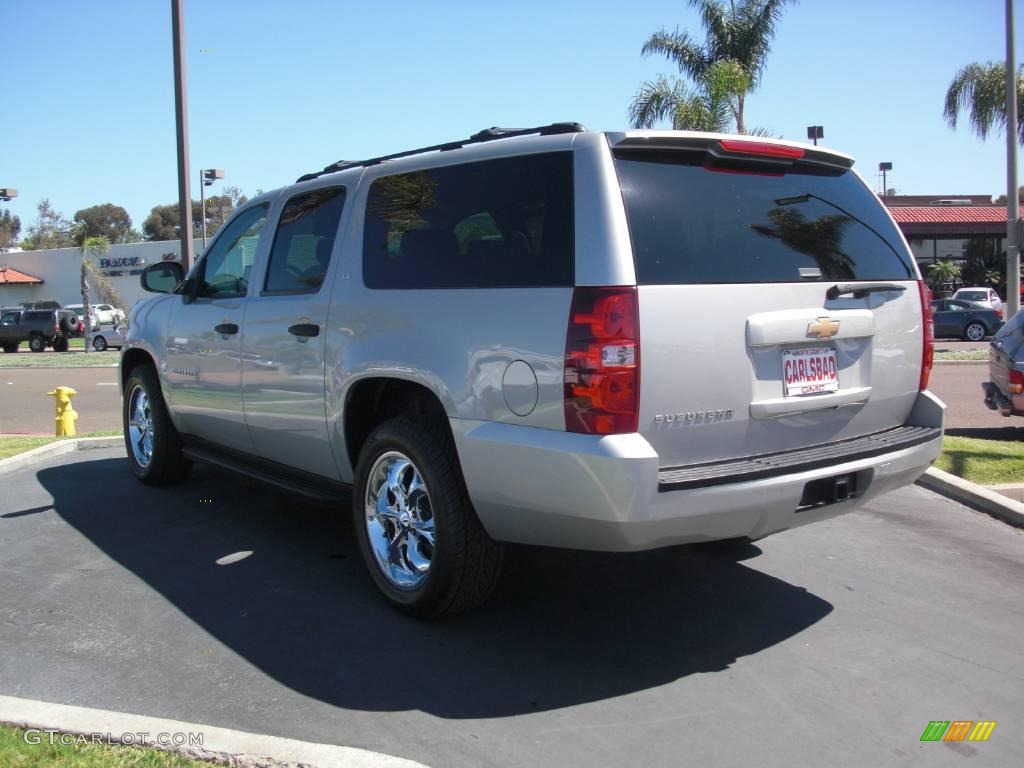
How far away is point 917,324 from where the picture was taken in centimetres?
444

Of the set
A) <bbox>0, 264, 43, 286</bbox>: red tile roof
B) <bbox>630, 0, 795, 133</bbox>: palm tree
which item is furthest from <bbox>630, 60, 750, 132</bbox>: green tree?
<bbox>0, 264, 43, 286</bbox>: red tile roof

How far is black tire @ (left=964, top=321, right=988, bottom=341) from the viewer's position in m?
28.3

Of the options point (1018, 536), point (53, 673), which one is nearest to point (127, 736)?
point (53, 673)

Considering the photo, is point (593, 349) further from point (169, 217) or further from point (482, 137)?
point (169, 217)

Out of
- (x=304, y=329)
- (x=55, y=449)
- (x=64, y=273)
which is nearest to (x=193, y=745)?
(x=304, y=329)

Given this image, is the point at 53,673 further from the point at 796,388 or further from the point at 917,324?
the point at 917,324

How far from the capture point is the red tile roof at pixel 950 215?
140 feet

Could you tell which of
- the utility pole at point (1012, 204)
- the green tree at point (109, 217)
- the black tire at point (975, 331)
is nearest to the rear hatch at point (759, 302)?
the utility pole at point (1012, 204)

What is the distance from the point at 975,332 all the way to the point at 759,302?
27.8 metres

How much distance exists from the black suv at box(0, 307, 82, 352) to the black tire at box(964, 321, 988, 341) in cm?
3303

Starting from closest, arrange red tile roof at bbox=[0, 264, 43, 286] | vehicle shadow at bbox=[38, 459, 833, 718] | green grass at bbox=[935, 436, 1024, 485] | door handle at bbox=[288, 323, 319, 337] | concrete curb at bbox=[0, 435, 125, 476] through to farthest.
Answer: vehicle shadow at bbox=[38, 459, 833, 718], door handle at bbox=[288, 323, 319, 337], green grass at bbox=[935, 436, 1024, 485], concrete curb at bbox=[0, 435, 125, 476], red tile roof at bbox=[0, 264, 43, 286]

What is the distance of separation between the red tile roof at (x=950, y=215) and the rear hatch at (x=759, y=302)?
40599 mm

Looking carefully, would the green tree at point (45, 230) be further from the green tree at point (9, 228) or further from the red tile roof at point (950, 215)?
the red tile roof at point (950, 215)

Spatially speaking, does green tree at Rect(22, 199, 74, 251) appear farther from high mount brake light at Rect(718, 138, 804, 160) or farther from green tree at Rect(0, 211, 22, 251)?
high mount brake light at Rect(718, 138, 804, 160)
